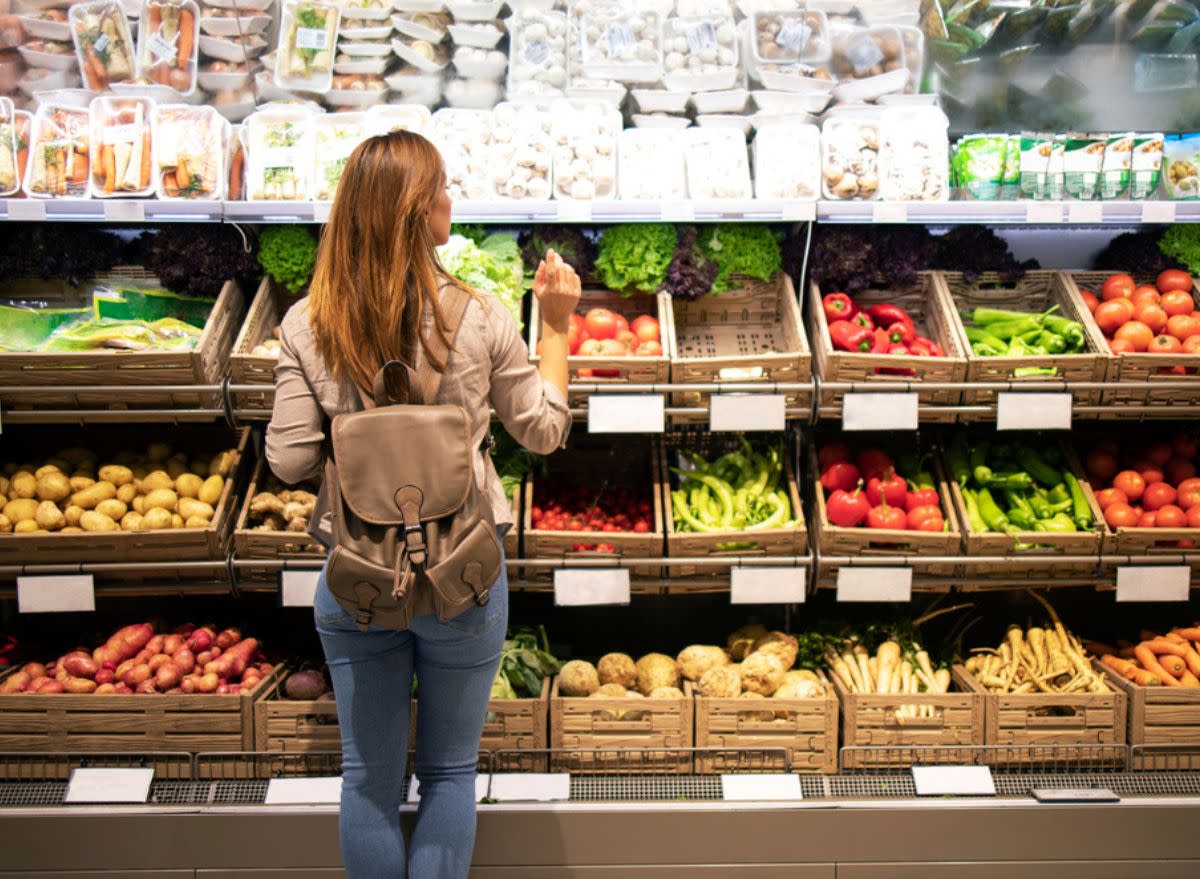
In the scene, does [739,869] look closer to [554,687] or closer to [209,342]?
[554,687]

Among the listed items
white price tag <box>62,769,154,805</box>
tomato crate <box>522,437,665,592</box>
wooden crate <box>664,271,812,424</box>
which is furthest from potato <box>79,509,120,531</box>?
wooden crate <box>664,271,812,424</box>

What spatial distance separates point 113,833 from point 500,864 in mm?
1058

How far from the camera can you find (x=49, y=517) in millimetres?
3096

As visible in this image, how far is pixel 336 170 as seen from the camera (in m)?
3.17

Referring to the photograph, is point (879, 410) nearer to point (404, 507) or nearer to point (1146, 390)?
point (1146, 390)

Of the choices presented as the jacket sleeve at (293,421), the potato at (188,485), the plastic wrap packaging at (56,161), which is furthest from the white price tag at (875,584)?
the plastic wrap packaging at (56,161)

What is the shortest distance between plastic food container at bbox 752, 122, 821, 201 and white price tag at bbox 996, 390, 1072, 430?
0.86 meters

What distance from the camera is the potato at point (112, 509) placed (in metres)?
3.12

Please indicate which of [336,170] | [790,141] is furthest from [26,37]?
[790,141]

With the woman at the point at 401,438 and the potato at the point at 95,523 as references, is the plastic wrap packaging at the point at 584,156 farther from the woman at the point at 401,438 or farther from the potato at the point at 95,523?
the potato at the point at 95,523

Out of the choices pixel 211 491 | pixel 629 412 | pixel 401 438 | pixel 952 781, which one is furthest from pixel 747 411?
pixel 211 491

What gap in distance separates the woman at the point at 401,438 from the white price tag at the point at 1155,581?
1.92m

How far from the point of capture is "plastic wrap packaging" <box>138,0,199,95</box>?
3.36 m

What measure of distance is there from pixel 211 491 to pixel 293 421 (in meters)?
1.28
